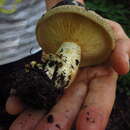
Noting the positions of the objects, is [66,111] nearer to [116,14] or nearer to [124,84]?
[124,84]

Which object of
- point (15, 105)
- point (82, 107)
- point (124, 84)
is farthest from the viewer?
point (124, 84)

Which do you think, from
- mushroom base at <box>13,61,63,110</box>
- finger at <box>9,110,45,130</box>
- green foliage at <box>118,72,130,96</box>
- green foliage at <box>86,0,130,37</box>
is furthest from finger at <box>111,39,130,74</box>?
green foliage at <box>86,0,130,37</box>

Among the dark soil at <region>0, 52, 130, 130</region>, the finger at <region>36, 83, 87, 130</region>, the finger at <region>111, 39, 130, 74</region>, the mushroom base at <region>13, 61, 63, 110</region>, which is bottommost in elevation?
the dark soil at <region>0, 52, 130, 130</region>

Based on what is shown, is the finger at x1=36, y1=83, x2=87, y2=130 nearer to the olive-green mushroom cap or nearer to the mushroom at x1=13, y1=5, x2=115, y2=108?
the mushroom at x1=13, y1=5, x2=115, y2=108

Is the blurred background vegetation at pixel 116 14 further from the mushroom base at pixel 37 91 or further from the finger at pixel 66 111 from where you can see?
the mushroom base at pixel 37 91

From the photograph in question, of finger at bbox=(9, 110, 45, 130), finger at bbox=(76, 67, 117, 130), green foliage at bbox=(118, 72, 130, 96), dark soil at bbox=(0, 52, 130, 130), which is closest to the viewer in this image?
finger at bbox=(76, 67, 117, 130)

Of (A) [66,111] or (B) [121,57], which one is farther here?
(B) [121,57]

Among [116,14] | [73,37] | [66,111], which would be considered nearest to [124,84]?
[116,14]

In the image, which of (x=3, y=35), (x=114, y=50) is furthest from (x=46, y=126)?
(x=3, y=35)
